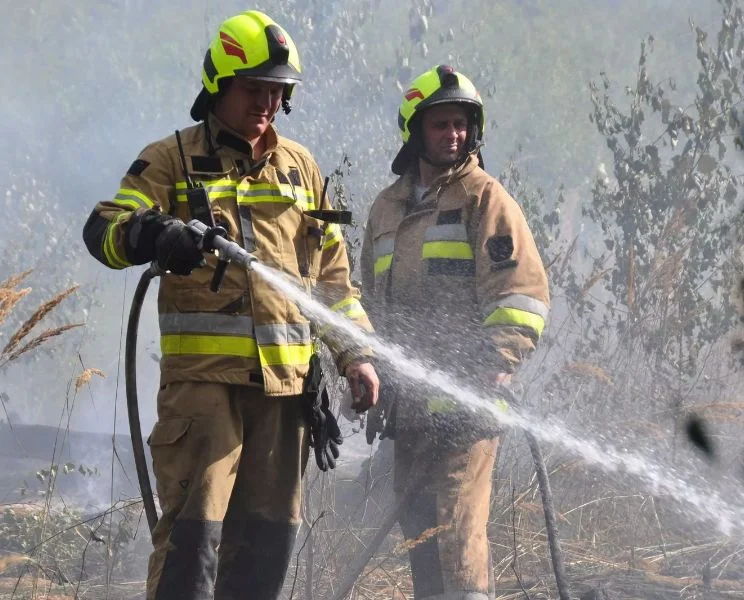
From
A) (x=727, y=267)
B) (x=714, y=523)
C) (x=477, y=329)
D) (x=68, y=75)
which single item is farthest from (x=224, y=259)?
(x=68, y=75)

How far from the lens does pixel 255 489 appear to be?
3.07 metres

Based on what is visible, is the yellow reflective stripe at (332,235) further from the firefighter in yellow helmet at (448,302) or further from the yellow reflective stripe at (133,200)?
the firefighter in yellow helmet at (448,302)

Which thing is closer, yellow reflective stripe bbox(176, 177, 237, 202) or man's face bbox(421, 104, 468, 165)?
yellow reflective stripe bbox(176, 177, 237, 202)

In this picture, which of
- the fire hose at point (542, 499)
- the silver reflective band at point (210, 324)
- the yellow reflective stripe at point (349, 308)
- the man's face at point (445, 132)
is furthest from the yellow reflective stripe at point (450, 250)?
the silver reflective band at point (210, 324)

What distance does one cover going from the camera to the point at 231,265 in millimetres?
2994

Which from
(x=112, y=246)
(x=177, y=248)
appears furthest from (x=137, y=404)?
(x=177, y=248)

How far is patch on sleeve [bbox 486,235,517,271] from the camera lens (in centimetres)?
394

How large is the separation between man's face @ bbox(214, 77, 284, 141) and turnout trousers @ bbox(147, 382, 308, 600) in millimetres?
753

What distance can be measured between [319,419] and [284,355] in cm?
26

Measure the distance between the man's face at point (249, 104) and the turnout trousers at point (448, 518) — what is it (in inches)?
55.2

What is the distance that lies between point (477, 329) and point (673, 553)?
6.18 feet

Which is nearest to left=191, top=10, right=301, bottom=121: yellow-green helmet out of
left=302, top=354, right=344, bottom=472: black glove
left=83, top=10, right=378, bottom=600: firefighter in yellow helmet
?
left=83, top=10, right=378, bottom=600: firefighter in yellow helmet

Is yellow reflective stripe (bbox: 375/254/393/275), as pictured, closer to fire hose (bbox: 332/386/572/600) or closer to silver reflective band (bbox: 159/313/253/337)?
fire hose (bbox: 332/386/572/600)

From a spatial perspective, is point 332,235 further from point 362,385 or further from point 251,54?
point 251,54
